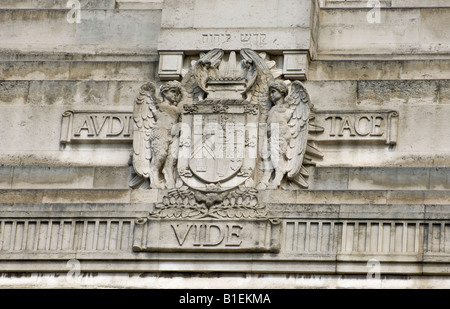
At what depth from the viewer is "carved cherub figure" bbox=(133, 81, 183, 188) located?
102ft

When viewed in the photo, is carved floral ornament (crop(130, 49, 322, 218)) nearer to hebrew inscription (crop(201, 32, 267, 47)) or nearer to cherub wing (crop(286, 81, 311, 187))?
cherub wing (crop(286, 81, 311, 187))

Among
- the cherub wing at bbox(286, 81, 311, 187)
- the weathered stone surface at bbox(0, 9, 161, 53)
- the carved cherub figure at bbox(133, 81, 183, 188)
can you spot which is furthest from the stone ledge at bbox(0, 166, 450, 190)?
the weathered stone surface at bbox(0, 9, 161, 53)

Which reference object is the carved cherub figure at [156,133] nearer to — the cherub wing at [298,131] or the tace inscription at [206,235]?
the tace inscription at [206,235]

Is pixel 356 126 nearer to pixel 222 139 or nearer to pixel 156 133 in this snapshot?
pixel 222 139

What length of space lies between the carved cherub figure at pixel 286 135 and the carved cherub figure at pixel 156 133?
1.61m

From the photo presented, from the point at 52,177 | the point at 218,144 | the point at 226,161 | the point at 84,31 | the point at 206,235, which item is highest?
the point at 84,31

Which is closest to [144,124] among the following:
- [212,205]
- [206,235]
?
[212,205]

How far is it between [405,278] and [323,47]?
551cm

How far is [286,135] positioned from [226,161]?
1.11m

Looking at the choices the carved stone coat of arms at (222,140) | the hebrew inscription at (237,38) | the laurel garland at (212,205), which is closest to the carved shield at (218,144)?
the carved stone coat of arms at (222,140)

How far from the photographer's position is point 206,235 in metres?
30.3

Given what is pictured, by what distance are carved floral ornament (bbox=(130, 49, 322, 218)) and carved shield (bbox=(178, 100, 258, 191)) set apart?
0.7 inches

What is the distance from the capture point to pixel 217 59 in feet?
105
